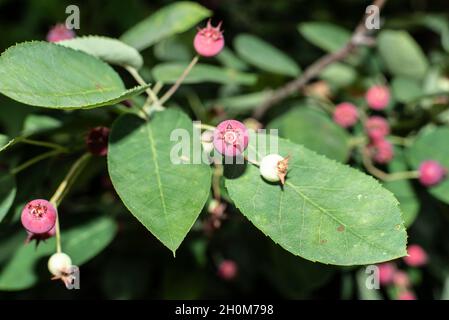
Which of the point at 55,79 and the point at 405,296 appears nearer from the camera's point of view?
the point at 55,79

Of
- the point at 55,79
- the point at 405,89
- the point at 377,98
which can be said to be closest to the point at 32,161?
the point at 55,79

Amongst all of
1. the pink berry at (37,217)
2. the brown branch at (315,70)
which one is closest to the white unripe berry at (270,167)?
the pink berry at (37,217)

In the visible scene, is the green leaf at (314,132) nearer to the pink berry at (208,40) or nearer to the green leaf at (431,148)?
the green leaf at (431,148)

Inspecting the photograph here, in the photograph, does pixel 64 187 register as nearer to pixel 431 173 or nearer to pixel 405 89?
pixel 431 173

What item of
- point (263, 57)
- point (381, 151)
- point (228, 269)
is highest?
point (263, 57)

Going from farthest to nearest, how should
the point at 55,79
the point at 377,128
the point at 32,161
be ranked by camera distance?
the point at 377,128 → the point at 32,161 → the point at 55,79

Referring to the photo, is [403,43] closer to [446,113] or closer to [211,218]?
[446,113]

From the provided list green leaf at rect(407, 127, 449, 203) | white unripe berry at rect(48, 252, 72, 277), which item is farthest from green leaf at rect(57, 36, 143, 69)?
green leaf at rect(407, 127, 449, 203)
